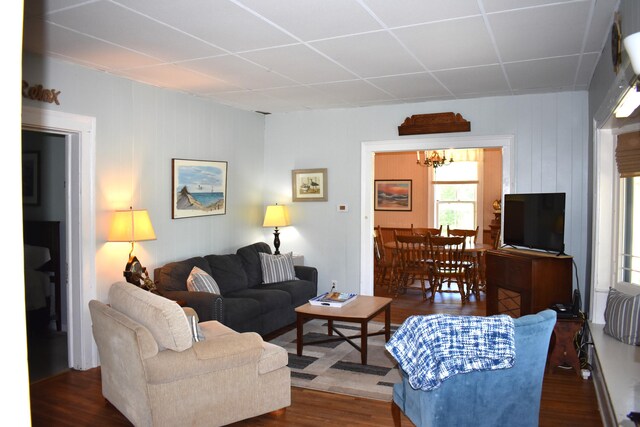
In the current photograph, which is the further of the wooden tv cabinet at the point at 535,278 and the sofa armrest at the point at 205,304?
the wooden tv cabinet at the point at 535,278

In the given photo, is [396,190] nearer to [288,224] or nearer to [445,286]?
[445,286]

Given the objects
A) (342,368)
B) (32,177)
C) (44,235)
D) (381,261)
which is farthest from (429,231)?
(32,177)

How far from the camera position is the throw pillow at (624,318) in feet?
12.4

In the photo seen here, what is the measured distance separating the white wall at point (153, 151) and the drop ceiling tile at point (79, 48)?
0.19m

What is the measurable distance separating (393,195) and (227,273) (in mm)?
5341

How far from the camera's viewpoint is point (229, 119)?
6293 mm

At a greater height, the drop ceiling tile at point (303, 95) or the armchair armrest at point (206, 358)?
the drop ceiling tile at point (303, 95)

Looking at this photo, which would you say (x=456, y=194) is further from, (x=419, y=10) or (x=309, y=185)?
(x=419, y=10)

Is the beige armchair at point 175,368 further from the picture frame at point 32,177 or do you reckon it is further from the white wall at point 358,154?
the white wall at point 358,154

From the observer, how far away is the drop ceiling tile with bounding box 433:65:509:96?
4.62 meters

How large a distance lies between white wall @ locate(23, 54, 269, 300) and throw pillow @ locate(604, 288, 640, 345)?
410cm

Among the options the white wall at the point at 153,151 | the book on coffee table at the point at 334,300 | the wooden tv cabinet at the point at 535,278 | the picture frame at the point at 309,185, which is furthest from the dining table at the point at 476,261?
the book on coffee table at the point at 334,300

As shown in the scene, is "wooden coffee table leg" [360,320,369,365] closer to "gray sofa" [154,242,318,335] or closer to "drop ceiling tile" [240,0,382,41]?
"gray sofa" [154,242,318,335]

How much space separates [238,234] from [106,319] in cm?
322
